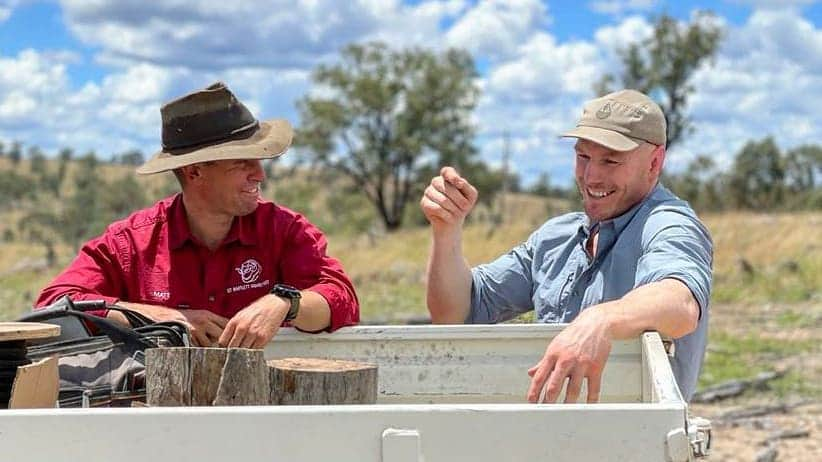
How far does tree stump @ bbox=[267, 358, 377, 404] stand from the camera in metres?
2.45

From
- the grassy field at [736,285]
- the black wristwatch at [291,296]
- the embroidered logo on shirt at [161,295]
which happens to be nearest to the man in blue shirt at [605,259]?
A: the black wristwatch at [291,296]

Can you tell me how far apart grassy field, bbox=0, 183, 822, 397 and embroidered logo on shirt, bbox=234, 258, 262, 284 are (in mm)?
7772

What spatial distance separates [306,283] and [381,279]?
20950 mm

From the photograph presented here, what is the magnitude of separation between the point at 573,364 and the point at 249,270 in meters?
1.50

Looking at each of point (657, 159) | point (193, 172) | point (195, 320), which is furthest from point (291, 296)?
point (657, 159)

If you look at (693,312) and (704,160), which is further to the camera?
(704,160)

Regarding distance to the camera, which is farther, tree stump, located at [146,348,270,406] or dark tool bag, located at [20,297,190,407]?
dark tool bag, located at [20,297,190,407]

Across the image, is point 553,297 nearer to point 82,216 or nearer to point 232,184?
point 232,184

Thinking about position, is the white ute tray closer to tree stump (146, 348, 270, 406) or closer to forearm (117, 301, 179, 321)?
tree stump (146, 348, 270, 406)

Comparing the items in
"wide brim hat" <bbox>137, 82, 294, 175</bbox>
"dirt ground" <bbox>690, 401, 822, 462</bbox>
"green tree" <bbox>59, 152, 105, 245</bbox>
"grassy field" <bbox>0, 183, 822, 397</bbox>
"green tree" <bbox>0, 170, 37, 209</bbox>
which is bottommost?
"dirt ground" <bbox>690, 401, 822, 462</bbox>

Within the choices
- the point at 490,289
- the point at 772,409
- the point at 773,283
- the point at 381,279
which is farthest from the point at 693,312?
the point at 381,279

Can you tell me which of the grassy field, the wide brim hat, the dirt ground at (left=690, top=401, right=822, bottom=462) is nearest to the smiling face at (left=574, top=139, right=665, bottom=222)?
the wide brim hat

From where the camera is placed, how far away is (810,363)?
1208 cm

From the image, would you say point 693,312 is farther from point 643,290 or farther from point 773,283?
point 773,283
